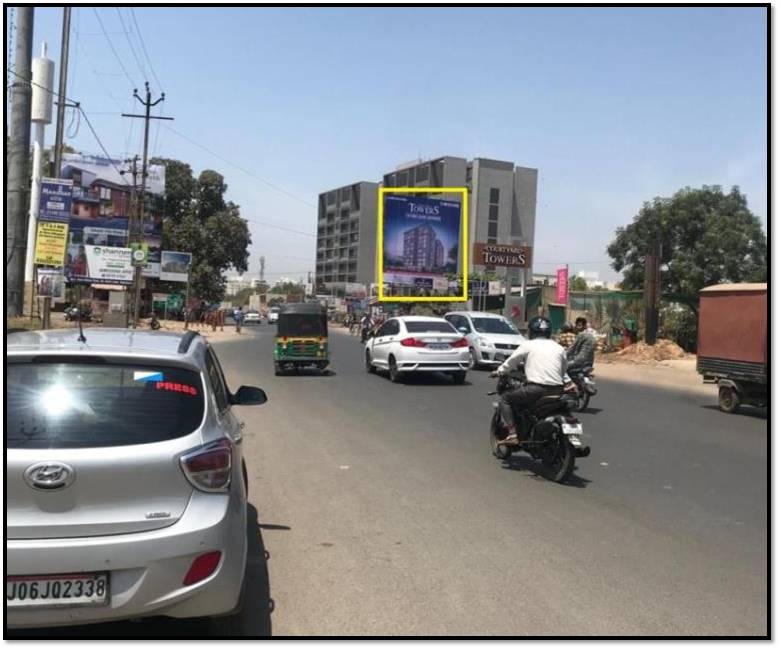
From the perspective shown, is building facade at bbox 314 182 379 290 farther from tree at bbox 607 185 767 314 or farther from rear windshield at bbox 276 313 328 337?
tree at bbox 607 185 767 314

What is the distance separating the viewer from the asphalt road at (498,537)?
142 inches

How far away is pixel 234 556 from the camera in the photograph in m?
3.41

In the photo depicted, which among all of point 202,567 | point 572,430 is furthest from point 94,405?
point 572,430

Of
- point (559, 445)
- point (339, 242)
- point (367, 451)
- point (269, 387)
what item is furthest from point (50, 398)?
point (339, 242)

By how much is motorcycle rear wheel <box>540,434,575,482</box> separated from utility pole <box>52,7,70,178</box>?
22124 mm

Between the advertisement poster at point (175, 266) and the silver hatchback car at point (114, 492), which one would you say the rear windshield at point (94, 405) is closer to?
the silver hatchback car at point (114, 492)

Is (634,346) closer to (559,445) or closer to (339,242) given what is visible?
(559,445)

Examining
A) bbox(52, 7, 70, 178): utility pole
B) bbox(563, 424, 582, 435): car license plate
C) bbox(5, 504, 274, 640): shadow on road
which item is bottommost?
bbox(5, 504, 274, 640): shadow on road

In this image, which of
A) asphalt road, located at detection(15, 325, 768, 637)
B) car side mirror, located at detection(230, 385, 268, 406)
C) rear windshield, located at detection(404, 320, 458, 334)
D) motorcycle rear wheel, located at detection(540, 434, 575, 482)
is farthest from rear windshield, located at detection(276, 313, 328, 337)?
car side mirror, located at detection(230, 385, 268, 406)

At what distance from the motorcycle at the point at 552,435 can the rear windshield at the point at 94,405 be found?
172 inches

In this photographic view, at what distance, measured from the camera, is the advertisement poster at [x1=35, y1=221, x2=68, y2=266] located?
1728cm

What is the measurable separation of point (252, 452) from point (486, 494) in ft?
10.4

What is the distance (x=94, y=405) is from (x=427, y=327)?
14128 millimetres

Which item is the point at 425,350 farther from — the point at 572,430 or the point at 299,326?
the point at 572,430
